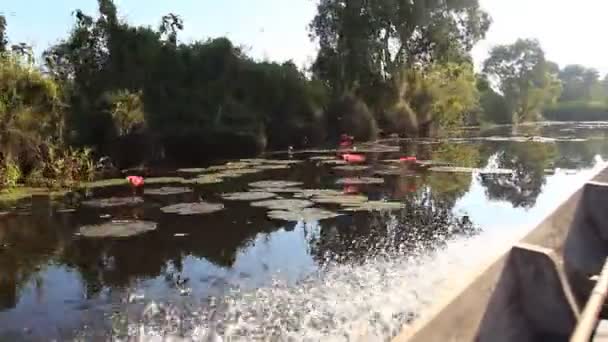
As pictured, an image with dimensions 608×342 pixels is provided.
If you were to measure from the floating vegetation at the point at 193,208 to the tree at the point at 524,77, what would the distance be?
179 feet

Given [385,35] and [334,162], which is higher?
[385,35]

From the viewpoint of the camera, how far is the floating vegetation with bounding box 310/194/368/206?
1017 cm

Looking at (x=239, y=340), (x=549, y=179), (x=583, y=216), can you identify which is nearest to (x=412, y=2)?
(x=549, y=179)

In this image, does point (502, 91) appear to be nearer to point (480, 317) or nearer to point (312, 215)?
point (312, 215)

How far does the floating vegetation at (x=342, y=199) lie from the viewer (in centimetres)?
1017

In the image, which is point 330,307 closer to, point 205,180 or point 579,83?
point 205,180

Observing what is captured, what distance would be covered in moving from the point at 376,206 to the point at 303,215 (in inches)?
56.2

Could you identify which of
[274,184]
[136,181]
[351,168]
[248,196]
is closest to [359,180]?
[274,184]

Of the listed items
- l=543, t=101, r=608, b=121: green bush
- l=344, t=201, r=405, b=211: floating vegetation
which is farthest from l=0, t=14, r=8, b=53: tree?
l=543, t=101, r=608, b=121: green bush

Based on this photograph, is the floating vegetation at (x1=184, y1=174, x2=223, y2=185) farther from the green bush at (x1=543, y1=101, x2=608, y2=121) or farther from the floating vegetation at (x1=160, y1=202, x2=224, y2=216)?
the green bush at (x1=543, y1=101, x2=608, y2=121)

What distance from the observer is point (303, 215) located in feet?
29.6

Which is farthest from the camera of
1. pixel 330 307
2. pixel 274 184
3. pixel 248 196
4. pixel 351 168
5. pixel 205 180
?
pixel 351 168

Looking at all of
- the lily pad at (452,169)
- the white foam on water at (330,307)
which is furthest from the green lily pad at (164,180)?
the white foam on water at (330,307)

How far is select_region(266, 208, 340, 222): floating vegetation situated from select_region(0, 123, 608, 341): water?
238 mm
